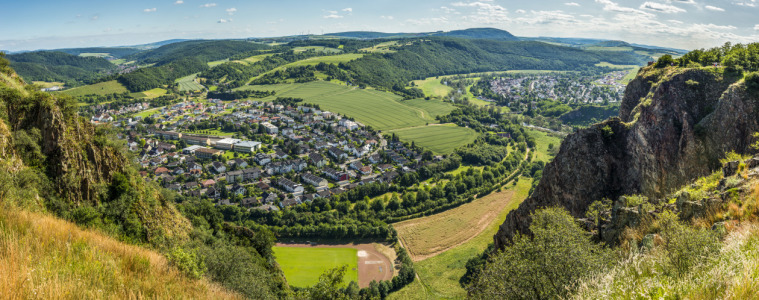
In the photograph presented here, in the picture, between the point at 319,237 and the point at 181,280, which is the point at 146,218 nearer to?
the point at 181,280

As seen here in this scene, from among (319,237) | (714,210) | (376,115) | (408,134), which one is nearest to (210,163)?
(319,237)

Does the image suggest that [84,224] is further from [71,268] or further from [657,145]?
[657,145]

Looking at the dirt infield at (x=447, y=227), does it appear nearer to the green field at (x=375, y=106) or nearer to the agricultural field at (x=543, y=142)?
the agricultural field at (x=543, y=142)

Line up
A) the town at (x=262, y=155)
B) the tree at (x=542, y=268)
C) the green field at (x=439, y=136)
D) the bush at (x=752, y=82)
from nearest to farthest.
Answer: the tree at (x=542, y=268) < the bush at (x=752, y=82) < the town at (x=262, y=155) < the green field at (x=439, y=136)

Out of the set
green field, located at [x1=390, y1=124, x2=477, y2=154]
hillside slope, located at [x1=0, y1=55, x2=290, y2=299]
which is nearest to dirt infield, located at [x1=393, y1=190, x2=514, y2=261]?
hillside slope, located at [x1=0, y1=55, x2=290, y2=299]

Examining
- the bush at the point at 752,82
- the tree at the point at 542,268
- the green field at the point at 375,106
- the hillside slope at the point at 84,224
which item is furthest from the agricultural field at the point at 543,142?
the hillside slope at the point at 84,224

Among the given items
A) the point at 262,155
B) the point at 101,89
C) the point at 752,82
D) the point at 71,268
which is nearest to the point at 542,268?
the point at 71,268
